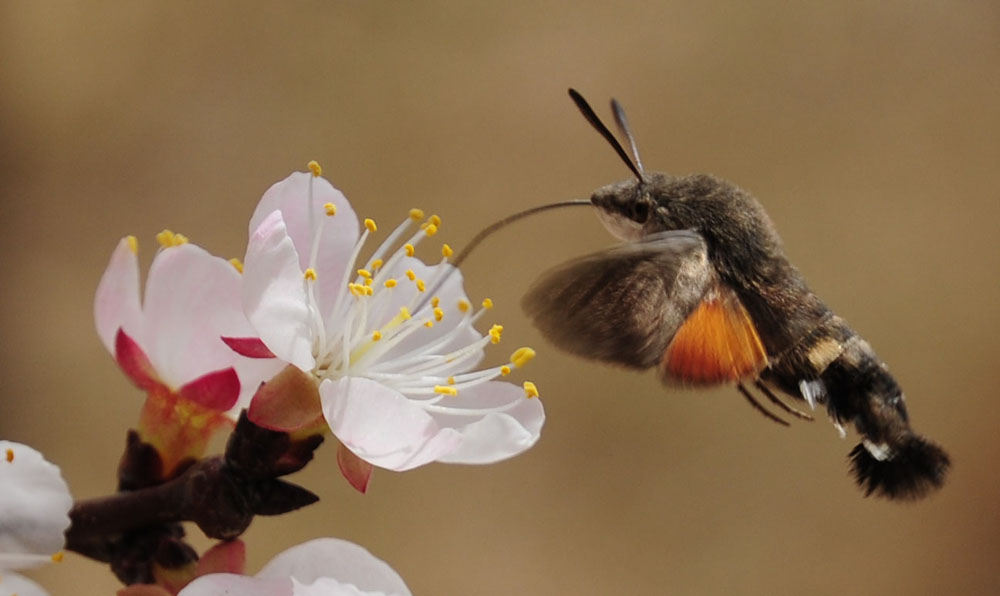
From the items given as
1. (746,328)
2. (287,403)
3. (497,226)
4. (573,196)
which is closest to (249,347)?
(287,403)

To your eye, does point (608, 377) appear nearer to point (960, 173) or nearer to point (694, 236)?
point (960, 173)

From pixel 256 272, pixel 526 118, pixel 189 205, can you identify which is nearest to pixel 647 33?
pixel 526 118

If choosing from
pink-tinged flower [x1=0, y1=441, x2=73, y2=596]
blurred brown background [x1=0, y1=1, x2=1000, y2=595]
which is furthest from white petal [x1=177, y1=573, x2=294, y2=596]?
blurred brown background [x1=0, y1=1, x2=1000, y2=595]

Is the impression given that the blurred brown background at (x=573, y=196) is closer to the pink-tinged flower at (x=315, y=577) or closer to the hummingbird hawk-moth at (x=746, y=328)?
the hummingbird hawk-moth at (x=746, y=328)

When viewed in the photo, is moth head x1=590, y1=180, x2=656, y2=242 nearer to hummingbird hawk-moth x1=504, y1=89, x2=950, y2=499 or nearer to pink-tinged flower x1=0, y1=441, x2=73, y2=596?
hummingbird hawk-moth x1=504, y1=89, x2=950, y2=499

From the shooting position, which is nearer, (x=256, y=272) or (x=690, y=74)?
(x=256, y=272)

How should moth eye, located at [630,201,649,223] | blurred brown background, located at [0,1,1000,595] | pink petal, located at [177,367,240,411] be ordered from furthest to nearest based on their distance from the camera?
blurred brown background, located at [0,1,1000,595] → moth eye, located at [630,201,649,223] → pink petal, located at [177,367,240,411]
